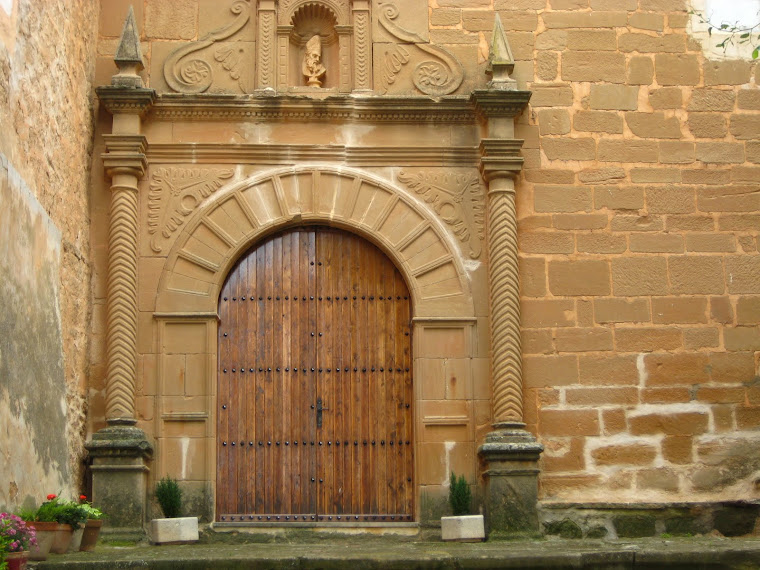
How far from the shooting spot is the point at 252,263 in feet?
30.7

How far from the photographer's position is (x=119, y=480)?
8.52m

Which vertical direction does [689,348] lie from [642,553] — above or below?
above

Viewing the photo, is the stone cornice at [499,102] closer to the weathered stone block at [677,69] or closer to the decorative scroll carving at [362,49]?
the decorative scroll carving at [362,49]

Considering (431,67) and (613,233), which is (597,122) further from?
(431,67)

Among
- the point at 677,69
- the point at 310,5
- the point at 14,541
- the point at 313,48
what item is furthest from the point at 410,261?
the point at 14,541

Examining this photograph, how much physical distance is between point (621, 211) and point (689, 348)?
48.2 inches

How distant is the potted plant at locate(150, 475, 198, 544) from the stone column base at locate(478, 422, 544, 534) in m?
2.20

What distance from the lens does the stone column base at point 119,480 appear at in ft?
27.8

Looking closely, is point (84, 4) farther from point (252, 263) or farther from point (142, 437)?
point (142, 437)

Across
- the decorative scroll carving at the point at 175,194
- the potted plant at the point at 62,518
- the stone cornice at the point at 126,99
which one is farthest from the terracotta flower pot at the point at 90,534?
the stone cornice at the point at 126,99

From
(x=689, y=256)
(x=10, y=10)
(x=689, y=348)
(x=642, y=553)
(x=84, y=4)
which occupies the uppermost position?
(x=84, y=4)

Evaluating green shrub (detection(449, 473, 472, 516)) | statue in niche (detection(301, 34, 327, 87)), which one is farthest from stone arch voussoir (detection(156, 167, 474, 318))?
green shrub (detection(449, 473, 472, 516))

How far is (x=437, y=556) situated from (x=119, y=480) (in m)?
2.59

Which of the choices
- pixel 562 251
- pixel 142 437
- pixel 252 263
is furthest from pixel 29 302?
pixel 562 251
